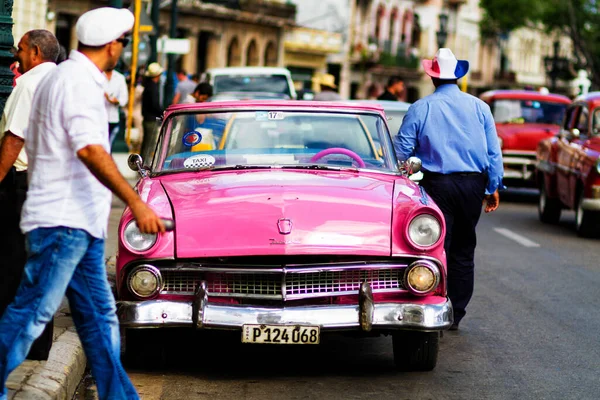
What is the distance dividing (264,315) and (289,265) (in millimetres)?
304

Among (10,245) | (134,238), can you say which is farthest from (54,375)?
(134,238)

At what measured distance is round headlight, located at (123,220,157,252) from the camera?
7.37 metres

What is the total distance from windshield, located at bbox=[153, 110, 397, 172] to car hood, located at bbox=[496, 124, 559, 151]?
49.6 feet

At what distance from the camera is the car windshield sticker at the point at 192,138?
29.3ft

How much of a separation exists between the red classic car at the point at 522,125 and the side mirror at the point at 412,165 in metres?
15.3

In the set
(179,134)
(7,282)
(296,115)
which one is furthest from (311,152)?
(7,282)

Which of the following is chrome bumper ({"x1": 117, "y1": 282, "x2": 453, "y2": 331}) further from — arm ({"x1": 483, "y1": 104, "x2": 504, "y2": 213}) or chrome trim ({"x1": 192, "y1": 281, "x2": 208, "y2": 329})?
arm ({"x1": 483, "y1": 104, "x2": 504, "y2": 213})

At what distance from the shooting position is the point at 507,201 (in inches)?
959

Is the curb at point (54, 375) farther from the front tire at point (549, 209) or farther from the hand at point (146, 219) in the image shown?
the front tire at point (549, 209)

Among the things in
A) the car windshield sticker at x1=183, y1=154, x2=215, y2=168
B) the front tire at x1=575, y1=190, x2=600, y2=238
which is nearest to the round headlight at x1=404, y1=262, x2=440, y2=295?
the car windshield sticker at x1=183, y1=154, x2=215, y2=168

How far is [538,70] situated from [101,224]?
10557 cm

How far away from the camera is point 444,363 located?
830cm

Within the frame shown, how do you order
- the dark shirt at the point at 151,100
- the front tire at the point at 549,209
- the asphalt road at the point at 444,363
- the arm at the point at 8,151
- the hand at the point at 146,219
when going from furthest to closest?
1. the dark shirt at the point at 151,100
2. the front tire at the point at 549,209
3. the asphalt road at the point at 444,363
4. the arm at the point at 8,151
5. the hand at the point at 146,219

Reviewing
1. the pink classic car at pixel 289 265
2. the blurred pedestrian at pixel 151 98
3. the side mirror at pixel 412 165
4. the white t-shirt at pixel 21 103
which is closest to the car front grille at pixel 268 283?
the pink classic car at pixel 289 265
